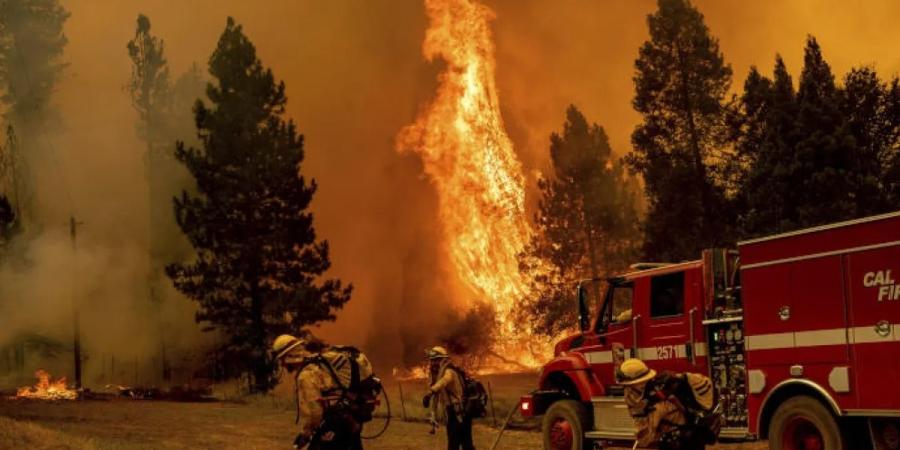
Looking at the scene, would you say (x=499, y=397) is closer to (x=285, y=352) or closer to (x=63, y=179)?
(x=285, y=352)

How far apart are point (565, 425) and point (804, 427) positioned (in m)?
4.74

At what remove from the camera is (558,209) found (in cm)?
4678

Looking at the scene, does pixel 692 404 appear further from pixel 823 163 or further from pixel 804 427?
pixel 823 163

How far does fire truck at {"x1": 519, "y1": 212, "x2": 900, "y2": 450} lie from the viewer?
10406 millimetres

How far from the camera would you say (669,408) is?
9133 millimetres

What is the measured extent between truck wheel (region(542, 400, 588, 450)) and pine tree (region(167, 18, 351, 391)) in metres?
24.8

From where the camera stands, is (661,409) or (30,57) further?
(30,57)

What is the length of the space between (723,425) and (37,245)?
48.9 m

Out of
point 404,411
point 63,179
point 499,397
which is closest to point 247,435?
point 404,411

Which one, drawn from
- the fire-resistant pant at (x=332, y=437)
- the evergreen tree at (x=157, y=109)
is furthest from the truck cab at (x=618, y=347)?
the evergreen tree at (x=157, y=109)

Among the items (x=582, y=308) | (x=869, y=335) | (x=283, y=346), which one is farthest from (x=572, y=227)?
(x=283, y=346)

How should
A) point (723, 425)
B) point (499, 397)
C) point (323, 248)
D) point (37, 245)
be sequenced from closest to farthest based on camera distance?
point (723, 425), point (499, 397), point (323, 248), point (37, 245)

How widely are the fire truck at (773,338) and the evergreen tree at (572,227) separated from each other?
31401 millimetres

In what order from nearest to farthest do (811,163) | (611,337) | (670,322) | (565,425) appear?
(670,322)
(611,337)
(565,425)
(811,163)
